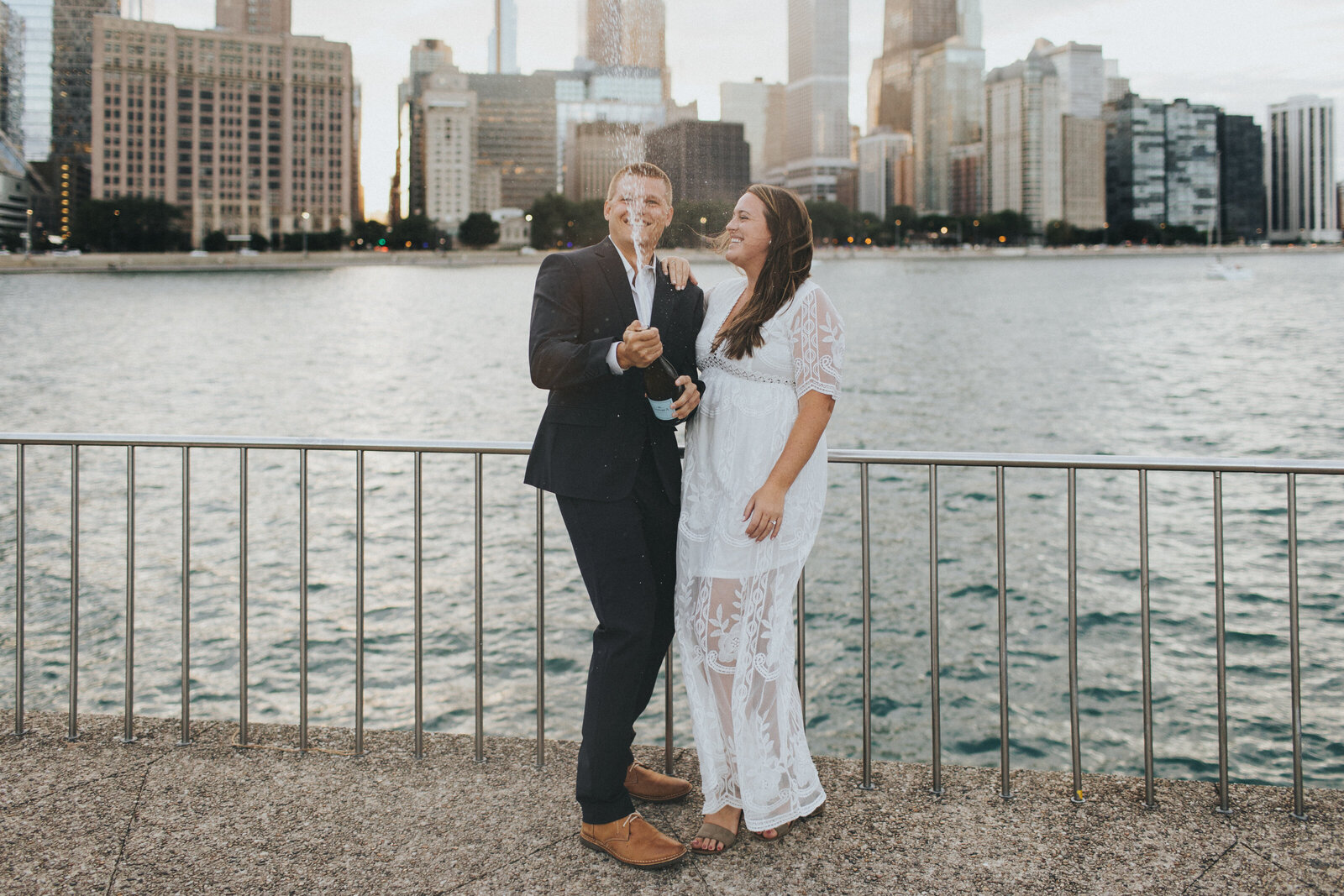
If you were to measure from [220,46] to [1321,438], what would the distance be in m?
165

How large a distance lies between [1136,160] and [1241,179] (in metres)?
29.0

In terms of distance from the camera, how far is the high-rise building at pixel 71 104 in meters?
145

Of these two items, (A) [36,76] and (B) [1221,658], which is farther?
(A) [36,76]

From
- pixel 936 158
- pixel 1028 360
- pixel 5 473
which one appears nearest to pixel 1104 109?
pixel 936 158

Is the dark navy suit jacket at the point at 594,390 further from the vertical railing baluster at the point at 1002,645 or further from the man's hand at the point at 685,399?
the vertical railing baluster at the point at 1002,645

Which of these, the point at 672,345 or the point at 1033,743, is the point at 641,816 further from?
the point at 1033,743

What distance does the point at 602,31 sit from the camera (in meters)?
3.29

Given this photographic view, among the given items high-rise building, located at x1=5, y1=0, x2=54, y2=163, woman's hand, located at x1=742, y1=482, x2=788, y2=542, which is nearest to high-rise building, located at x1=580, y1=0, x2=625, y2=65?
woman's hand, located at x1=742, y1=482, x2=788, y2=542

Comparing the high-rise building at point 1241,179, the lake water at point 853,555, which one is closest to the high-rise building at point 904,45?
the high-rise building at point 1241,179

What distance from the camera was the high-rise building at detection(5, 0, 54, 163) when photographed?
488ft

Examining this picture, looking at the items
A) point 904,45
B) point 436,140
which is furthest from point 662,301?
point 904,45

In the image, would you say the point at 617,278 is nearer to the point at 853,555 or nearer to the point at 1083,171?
the point at 853,555

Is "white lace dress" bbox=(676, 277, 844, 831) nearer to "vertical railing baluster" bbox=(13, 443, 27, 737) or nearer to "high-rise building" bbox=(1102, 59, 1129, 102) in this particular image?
"vertical railing baluster" bbox=(13, 443, 27, 737)

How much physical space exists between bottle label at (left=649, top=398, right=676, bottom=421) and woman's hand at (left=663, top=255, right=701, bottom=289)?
1.42 feet
